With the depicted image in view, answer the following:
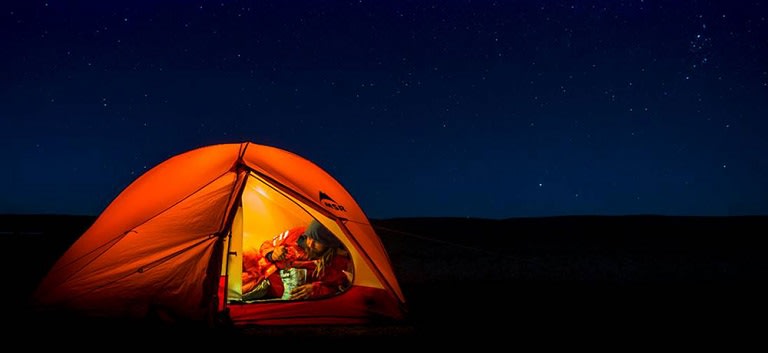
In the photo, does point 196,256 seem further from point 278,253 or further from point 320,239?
point 320,239

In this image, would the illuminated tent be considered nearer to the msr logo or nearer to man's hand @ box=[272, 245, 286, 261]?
the msr logo

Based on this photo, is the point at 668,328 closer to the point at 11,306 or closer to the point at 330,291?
the point at 330,291

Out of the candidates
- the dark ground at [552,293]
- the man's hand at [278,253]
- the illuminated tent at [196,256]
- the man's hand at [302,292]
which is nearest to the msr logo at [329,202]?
the illuminated tent at [196,256]

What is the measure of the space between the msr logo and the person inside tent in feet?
2.86

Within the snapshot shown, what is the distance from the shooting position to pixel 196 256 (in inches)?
232

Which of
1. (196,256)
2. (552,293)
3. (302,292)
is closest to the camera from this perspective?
(196,256)

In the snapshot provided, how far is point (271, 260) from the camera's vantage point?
7.43 metres

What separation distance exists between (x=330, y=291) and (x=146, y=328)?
2.19 m

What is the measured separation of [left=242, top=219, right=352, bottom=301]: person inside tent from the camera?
274 inches

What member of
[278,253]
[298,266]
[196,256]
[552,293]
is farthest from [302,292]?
[552,293]

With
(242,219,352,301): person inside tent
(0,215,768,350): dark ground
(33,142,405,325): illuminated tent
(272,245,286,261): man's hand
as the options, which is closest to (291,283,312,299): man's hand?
(242,219,352,301): person inside tent

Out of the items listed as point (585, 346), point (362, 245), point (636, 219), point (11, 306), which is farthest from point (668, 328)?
point (636, 219)

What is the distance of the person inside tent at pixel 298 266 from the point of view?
6957mm

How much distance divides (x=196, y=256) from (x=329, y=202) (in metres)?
1.52
